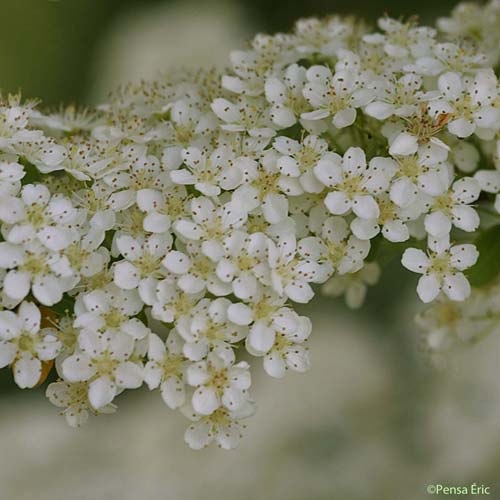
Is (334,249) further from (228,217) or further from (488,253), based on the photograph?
(488,253)

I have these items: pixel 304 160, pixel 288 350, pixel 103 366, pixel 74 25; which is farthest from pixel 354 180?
pixel 74 25

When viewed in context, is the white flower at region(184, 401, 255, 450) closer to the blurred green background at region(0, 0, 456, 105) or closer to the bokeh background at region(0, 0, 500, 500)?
the bokeh background at region(0, 0, 500, 500)

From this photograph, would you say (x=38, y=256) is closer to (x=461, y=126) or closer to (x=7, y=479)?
(x=461, y=126)

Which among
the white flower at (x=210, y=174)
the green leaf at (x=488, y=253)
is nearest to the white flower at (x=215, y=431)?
the white flower at (x=210, y=174)

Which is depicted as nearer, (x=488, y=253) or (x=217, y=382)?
(x=217, y=382)

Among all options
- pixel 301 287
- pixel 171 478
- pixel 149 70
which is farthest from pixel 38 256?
pixel 149 70

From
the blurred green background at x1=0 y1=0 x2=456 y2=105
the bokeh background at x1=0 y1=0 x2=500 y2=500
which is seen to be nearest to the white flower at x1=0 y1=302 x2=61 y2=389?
the bokeh background at x1=0 y1=0 x2=500 y2=500
